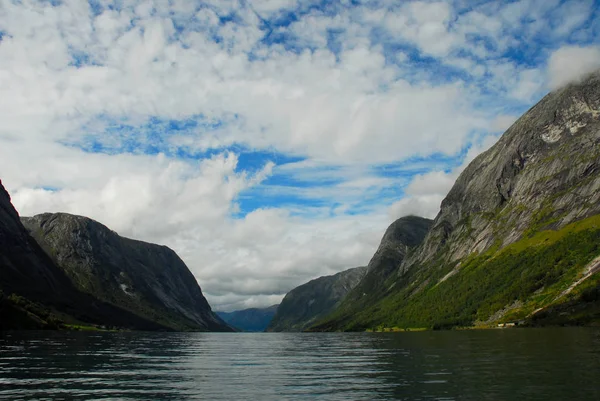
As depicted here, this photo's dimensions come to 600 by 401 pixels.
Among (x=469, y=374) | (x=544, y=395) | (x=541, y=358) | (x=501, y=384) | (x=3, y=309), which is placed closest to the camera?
(x=544, y=395)

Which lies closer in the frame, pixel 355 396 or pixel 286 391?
pixel 355 396

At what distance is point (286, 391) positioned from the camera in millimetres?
40844

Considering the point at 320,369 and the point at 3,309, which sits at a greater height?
the point at 3,309

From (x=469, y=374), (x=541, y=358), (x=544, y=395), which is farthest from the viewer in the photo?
(x=541, y=358)

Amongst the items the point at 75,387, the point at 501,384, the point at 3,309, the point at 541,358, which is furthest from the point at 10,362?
the point at 3,309

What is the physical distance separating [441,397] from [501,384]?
321 inches

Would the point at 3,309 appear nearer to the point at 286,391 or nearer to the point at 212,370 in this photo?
the point at 212,370

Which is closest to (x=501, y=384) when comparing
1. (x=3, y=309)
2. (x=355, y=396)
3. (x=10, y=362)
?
(x=355, y=396)

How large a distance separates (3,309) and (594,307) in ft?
761

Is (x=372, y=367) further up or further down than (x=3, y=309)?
further down

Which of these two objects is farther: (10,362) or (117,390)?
(10,362)

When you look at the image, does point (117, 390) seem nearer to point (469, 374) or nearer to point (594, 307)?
point (469, 374)

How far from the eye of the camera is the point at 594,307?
17875 centimetres

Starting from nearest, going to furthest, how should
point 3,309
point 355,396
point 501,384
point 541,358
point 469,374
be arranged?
point 355,396
point 501,384
point 469,374
point 541,358
point 3,309
